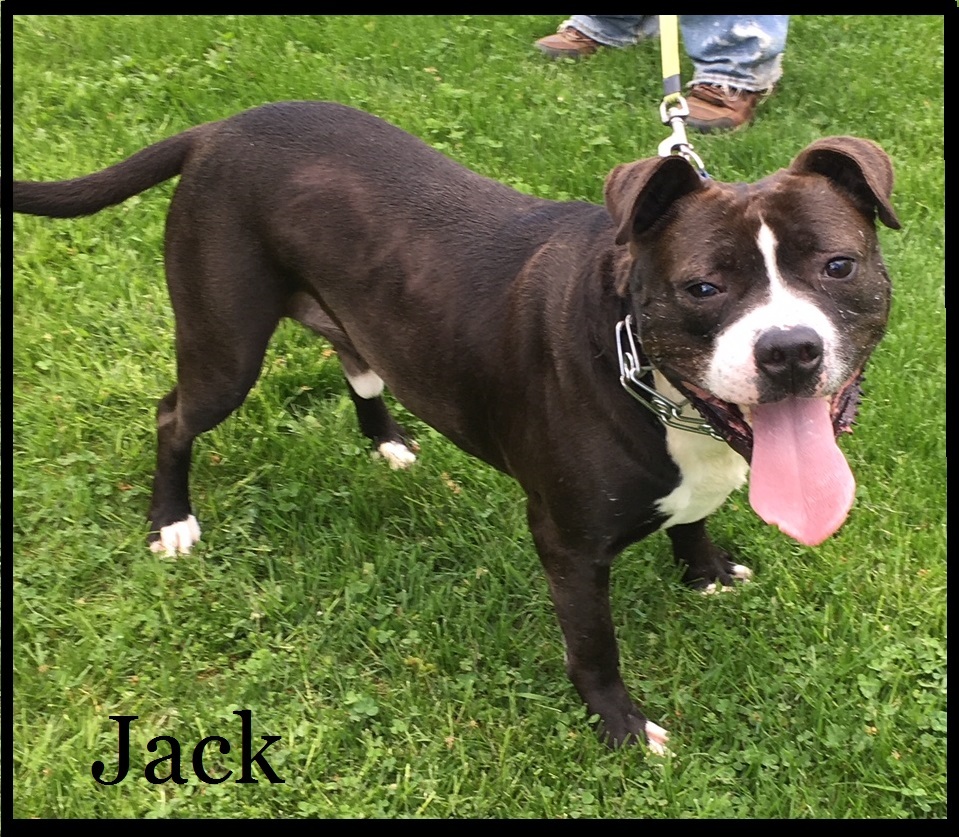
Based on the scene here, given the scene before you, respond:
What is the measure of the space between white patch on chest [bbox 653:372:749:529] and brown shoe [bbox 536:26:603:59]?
3.79 m

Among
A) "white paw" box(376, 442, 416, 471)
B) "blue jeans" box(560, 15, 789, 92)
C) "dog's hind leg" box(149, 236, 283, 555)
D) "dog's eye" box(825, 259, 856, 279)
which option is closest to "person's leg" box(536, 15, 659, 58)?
"blue jeans" box(560, 15, 789, 92)

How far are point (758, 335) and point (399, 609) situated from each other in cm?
169

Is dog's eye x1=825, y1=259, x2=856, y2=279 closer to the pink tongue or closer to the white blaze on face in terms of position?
the white blaze on face

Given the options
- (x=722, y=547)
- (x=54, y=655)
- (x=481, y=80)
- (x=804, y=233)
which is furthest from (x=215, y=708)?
(x=481, y=80)

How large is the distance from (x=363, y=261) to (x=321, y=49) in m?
3.35

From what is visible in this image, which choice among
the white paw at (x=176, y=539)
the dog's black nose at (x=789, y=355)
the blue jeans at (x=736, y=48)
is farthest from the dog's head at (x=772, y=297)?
the blue jeans at (x=736, y=48)

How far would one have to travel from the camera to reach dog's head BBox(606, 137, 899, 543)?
2.06m

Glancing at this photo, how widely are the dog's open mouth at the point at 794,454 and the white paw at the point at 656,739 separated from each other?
91cm

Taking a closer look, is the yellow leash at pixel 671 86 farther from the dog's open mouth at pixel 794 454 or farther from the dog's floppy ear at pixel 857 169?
the dog's open mouth at pixel 794 454

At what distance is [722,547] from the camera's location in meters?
3.44

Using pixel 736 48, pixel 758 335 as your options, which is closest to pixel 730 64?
pixel 736 48

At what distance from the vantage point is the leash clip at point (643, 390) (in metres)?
2.29
